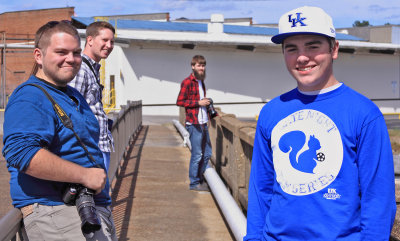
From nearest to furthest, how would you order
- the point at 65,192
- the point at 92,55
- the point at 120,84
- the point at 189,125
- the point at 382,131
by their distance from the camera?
the point at 382,131, the point at 65,192, the point at 92,55, the point at 189,125, the point at 120,84

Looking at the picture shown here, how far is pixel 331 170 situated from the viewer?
212cm

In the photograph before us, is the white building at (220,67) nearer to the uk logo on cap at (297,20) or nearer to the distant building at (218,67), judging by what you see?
the distant building at (218,67)

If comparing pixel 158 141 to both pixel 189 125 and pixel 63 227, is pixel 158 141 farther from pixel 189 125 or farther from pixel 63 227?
pixel 63 227

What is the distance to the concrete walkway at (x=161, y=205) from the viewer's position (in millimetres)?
5895

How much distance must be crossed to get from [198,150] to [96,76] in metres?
3.52

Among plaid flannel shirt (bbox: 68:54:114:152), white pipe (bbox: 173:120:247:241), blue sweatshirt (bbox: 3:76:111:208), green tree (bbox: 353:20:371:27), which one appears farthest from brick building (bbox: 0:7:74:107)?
green tree (bbox: 353:20:371:27)

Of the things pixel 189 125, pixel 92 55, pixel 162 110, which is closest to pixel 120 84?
pixel 162 110

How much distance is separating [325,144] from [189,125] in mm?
5522

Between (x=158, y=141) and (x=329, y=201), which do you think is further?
(x=158, y=141)

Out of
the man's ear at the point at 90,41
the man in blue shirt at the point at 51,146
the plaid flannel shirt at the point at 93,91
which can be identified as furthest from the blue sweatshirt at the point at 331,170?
the man's ear at the point at 90,41

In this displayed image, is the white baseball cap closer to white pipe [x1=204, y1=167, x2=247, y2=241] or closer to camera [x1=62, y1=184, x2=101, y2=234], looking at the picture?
camera [x1=62, y1=184, x2=101, y2=234]

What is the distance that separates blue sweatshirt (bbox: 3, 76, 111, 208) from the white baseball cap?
114 centimetres

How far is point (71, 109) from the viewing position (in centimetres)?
264

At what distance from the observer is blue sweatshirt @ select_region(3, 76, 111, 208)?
2.35 m
